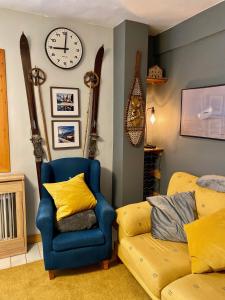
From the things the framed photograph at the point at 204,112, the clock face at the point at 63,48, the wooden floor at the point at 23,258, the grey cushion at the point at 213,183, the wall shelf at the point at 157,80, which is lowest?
the wooden floor at the point at 23,258

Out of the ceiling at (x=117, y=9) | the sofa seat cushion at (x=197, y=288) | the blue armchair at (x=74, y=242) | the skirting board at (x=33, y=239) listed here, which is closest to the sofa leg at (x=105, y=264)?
the blue armchair at (x=74, y=242)

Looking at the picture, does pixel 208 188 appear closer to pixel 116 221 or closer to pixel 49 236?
pixel 116 221

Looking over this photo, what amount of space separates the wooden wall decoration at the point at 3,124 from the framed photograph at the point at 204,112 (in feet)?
6.42

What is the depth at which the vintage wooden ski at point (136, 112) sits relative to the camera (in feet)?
9.03

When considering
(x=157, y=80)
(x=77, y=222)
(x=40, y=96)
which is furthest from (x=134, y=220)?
(x=157, y=80)

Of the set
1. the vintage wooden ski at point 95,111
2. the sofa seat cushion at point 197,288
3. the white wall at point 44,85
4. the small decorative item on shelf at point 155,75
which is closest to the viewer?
the sofa seat cushion at point 197,288

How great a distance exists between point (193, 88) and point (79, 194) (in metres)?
1.67

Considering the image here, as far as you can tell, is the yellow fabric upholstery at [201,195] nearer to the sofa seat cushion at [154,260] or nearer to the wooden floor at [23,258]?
the sofa seat cushion at [154,260]

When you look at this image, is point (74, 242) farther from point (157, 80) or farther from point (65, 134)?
point (157, 80)

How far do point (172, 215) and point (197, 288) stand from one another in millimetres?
658

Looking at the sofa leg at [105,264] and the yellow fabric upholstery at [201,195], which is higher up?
the yellow fabric upholstery at [201,195]

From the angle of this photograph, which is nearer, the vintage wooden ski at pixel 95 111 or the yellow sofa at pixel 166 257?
the yellow sofa at pixel 166 257

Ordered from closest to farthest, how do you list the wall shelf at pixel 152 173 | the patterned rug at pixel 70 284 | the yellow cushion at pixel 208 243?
1. the yellow cushion at pixel 208 243
2. the patterned rug at pixel 70 284
3. the wall shelf at pixel 152 173

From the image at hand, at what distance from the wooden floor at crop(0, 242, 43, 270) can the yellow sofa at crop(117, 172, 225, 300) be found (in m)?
0.93
